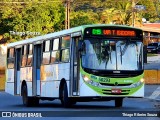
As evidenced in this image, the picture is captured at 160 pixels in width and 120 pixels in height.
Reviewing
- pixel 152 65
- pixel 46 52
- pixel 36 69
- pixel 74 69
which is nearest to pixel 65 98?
pixel 74 69

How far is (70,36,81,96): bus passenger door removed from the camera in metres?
24.6

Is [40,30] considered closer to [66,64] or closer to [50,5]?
[50,5]

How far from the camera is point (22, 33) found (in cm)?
8300

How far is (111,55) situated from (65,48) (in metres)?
2.10

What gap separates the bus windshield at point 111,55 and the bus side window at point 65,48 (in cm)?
130

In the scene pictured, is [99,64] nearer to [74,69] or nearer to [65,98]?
[74,69]

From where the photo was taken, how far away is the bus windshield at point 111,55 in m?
24.3

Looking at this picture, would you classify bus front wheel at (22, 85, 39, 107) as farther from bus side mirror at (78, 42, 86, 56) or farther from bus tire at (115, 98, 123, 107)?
bus side mirror at (78, 42, 86, 56)

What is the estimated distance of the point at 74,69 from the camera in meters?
24.9

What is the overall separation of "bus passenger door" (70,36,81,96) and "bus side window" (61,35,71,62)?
38 centimetres

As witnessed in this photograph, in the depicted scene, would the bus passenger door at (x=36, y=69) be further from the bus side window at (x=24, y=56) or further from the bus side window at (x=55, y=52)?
the bus side window at (x=55, y=52)

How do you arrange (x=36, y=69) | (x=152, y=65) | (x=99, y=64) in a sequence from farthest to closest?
(x=152, y=65)
(x=36, y=69)
(x=99, y=64)

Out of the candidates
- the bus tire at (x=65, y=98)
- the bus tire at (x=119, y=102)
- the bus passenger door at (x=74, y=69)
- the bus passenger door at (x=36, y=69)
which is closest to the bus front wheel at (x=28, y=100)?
the bus passenger door at (x=36, y=69)

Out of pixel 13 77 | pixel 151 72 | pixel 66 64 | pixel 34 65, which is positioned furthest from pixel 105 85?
pixel 151 72
